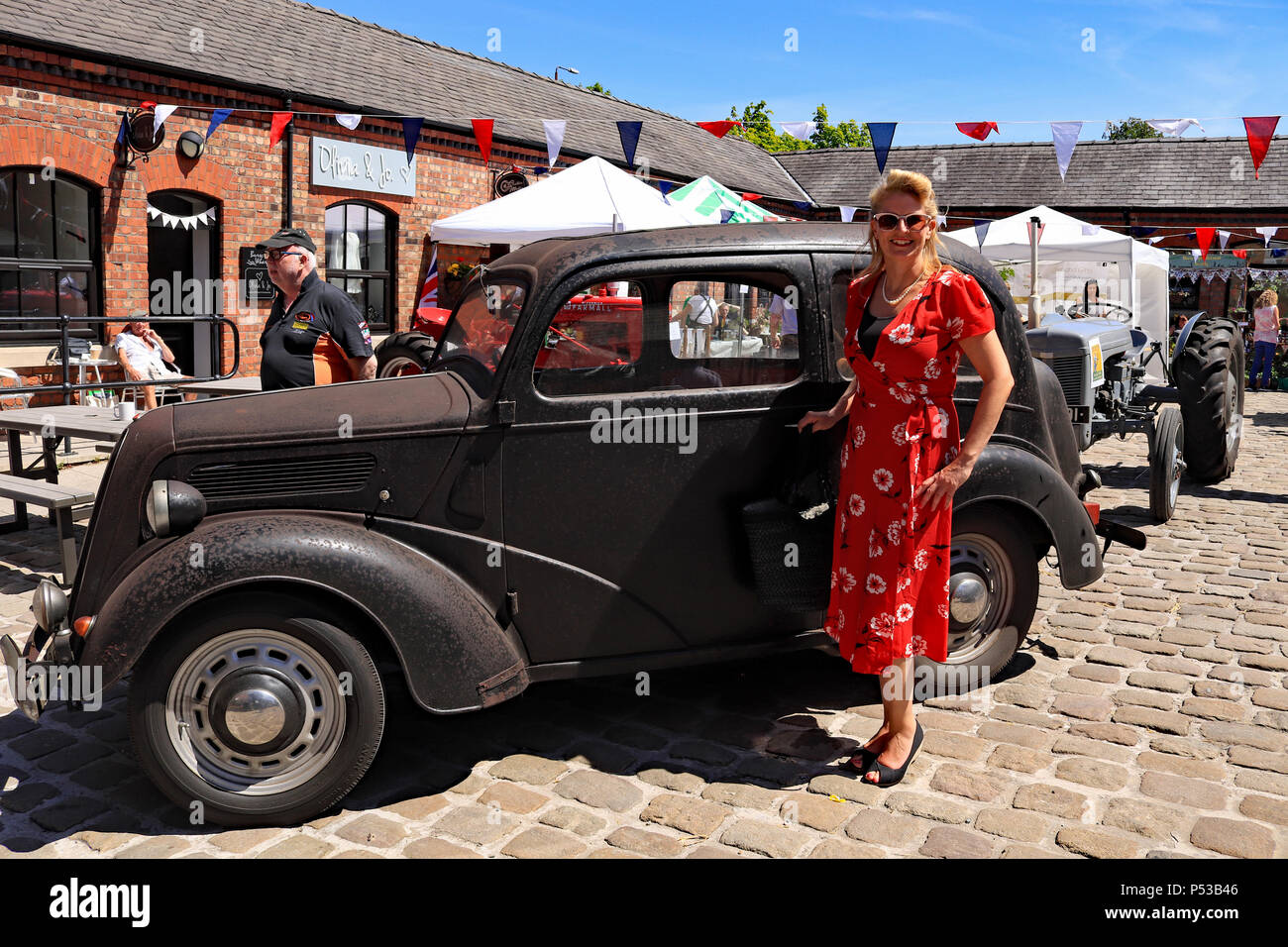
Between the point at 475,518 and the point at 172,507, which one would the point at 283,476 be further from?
the point at 475,518

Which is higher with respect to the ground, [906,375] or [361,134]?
[361,134]

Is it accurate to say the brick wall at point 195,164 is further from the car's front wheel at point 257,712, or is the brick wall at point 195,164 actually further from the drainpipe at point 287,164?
the car's front wheel at point 257,712

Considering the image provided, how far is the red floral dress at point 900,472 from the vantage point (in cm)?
340

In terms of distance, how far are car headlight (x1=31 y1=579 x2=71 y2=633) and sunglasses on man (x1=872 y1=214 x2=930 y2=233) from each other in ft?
9.68

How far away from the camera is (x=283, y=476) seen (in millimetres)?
3514

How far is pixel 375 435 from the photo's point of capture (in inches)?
139

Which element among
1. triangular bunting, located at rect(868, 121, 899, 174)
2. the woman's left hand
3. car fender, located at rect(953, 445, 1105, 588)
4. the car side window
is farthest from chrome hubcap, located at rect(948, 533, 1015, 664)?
triangular bunting, located at rect(868, 121, 899, 174)

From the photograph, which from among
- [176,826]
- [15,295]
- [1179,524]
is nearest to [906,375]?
[176,826]

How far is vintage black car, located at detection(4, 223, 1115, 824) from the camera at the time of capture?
330 centimetres

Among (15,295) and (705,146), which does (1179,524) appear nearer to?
(15,295)

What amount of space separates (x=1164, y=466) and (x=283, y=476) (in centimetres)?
636

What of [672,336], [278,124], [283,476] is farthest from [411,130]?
[283,476]
